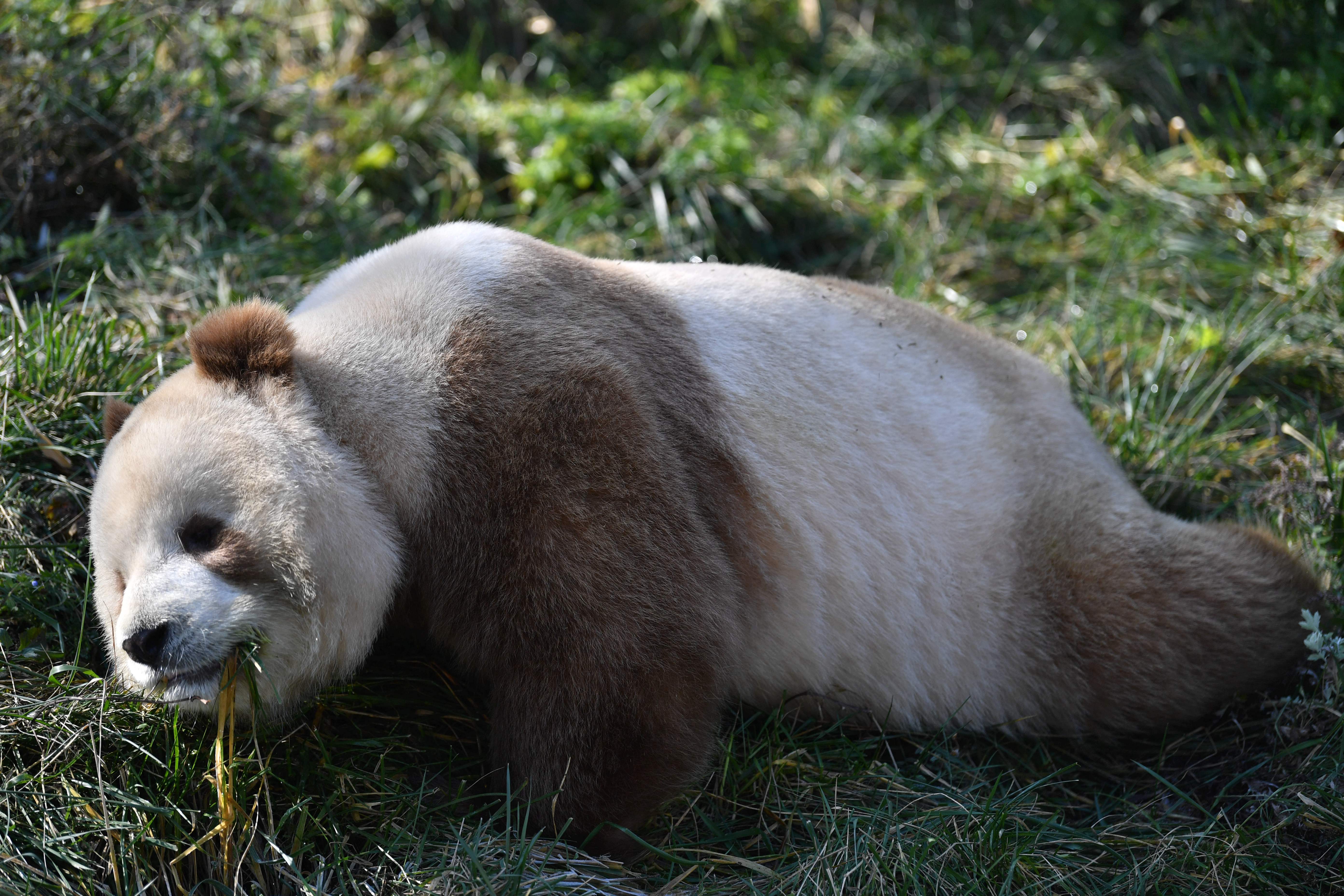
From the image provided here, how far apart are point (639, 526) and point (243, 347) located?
129 centimetres

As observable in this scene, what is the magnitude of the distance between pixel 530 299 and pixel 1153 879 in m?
2.60

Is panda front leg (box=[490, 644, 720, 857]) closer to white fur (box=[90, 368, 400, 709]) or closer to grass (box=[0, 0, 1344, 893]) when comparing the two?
grass (box=[0, 0, 1344, 893])

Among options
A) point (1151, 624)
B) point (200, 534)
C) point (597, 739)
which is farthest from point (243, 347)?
point (1151, 624)

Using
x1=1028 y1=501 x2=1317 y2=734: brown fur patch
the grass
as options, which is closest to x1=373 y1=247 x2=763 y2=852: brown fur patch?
the grass

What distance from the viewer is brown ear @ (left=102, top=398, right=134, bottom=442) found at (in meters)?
3.18

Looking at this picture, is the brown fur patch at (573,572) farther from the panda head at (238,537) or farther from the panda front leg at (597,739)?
the panda head at (238,537)

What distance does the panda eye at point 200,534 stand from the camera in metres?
2.78

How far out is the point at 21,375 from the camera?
3.78 meters

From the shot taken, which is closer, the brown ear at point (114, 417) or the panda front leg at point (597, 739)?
the panda front leg at point (597, 739)

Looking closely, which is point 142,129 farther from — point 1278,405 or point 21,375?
point 1278,405

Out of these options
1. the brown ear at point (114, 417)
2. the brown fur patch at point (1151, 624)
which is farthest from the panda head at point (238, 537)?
A: the brown fur patch at point (1151, 624)

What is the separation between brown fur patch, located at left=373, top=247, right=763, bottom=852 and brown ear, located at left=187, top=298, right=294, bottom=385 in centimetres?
48

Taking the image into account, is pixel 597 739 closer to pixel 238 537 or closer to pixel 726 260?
pixel 238 537

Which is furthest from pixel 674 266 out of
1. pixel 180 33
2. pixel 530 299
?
pixel 180 33
